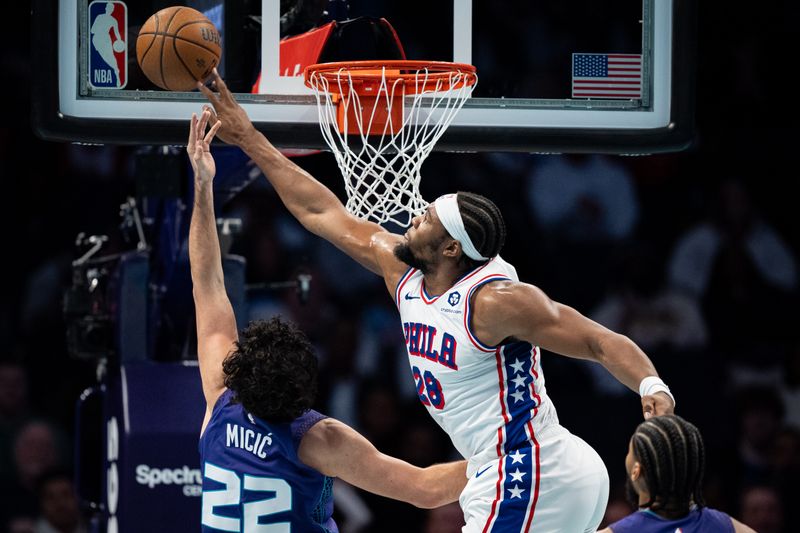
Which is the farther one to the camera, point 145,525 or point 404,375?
point 404,375

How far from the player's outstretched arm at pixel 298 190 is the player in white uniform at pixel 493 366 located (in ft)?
1.42

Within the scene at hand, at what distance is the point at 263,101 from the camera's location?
539 centimetres

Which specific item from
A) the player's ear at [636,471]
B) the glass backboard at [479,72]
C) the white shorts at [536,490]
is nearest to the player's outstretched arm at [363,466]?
the white shorts at [536,490]

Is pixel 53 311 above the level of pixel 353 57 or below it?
below

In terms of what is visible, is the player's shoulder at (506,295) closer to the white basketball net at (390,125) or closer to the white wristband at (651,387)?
the white wristband at (651,387)

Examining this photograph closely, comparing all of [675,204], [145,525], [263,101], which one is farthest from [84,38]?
[675,204]

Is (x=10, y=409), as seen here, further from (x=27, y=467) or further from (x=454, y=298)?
(x=454, y=298)

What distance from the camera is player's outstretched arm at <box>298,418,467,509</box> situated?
4.43 m

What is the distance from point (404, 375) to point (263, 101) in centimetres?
388

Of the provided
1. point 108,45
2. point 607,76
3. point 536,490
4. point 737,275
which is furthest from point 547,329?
point 737,275

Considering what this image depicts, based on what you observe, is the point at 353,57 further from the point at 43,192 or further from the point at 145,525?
the point at 43,192

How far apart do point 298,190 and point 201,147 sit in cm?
42

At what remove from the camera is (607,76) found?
548 cm

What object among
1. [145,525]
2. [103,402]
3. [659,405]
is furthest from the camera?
[103,402]
